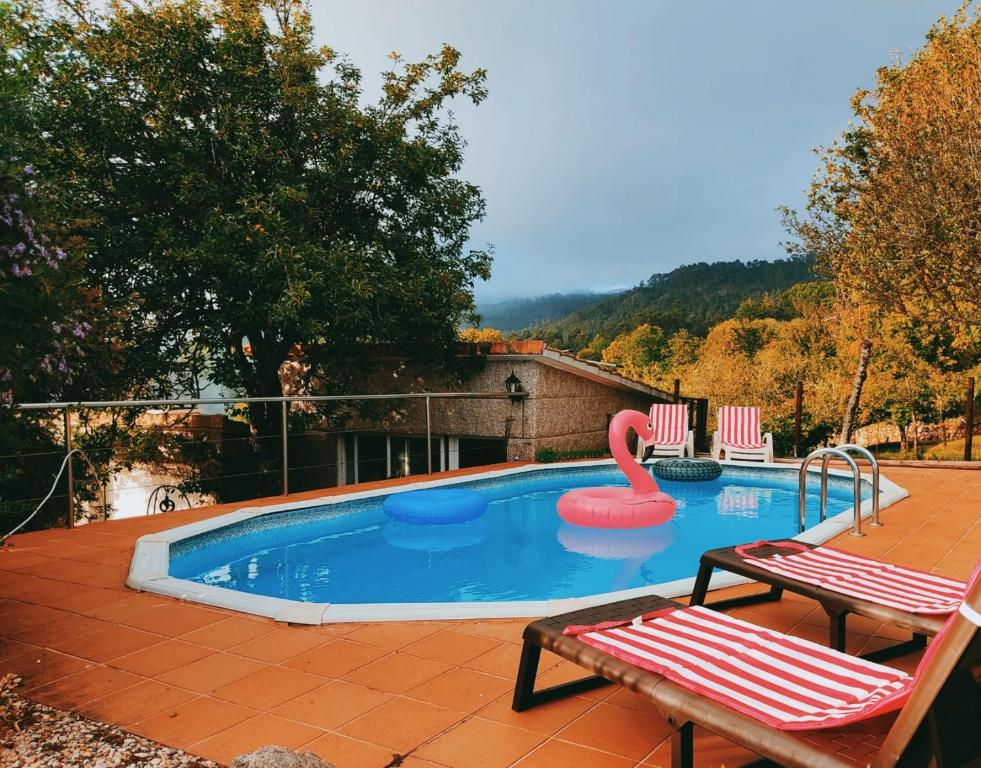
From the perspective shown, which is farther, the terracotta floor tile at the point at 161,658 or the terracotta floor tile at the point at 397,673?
the terracotta floor tile at the point at 161,658

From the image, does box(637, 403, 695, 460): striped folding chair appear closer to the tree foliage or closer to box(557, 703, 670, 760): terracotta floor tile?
the tree foliage

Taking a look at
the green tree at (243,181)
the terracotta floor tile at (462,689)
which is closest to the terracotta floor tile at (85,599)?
the terracotta floor tile at (462,689)

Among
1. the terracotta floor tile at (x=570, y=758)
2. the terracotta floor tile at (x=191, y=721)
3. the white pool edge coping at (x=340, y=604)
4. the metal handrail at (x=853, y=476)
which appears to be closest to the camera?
the terracotta floor tile at (x=570, y=758)

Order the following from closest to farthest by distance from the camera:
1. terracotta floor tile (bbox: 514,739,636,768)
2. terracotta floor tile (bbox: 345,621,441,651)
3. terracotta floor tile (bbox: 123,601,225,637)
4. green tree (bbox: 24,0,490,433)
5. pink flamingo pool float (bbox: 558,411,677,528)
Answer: terracotta floor tile (bbox: 514,739,636,768), terracotta floor tile (bbox: 345,621,441,651), terracotta floor tile (bbox: 123,601,225,637), pink flamingo pool float (bbox: 558,411,677,528), green tree (bbox: 24,0,490,433)

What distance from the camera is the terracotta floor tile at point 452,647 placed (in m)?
3.32

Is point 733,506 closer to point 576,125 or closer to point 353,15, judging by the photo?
point 353,15

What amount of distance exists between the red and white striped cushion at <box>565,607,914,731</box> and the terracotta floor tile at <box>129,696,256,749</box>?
1.36 metres

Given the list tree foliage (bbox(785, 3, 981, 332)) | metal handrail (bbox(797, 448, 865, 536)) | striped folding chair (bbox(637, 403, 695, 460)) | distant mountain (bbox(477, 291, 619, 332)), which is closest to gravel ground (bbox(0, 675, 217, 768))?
metal handrail (bbox(797, 448, 865, 536))

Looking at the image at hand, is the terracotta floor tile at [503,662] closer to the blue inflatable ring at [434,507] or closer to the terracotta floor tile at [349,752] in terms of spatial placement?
the terracotta floor tile at [349,752]

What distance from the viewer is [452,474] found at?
966 centimetres

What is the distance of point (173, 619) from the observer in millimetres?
3861

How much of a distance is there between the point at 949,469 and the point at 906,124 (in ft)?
18.0

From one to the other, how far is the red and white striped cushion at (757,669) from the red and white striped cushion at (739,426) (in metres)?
8.82

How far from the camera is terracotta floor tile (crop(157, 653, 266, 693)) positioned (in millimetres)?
3033
